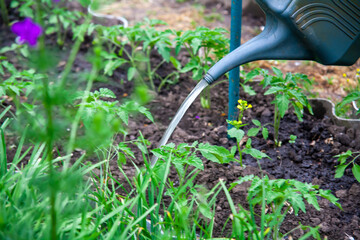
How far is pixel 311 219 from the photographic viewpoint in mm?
1955

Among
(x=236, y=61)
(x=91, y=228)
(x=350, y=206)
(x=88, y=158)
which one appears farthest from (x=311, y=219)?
(x=88, y=158)

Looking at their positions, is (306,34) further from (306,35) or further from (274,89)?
(274,89)

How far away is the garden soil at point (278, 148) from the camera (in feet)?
6.53

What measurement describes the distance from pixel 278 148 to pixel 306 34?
0.74 meters

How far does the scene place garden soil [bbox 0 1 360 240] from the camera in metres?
1.99

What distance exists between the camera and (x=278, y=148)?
95.0 inches

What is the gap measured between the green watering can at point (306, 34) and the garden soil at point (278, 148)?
1.83ft

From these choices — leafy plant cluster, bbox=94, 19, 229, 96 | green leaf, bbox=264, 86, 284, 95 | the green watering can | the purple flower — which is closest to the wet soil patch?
leafy plant cluster, bbox=94, 19, 229, 96

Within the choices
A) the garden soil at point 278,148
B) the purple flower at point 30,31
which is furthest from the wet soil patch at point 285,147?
the purple flower at point 30,31

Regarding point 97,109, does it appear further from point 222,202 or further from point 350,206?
point 350,206

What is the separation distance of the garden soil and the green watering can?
558mm

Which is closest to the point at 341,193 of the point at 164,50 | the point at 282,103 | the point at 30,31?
the point at 282,103

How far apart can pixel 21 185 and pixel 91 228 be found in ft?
1.05

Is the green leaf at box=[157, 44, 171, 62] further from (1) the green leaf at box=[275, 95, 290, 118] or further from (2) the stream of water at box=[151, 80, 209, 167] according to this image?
(1) the green leaf at box=[275, 95, 290, 118]
